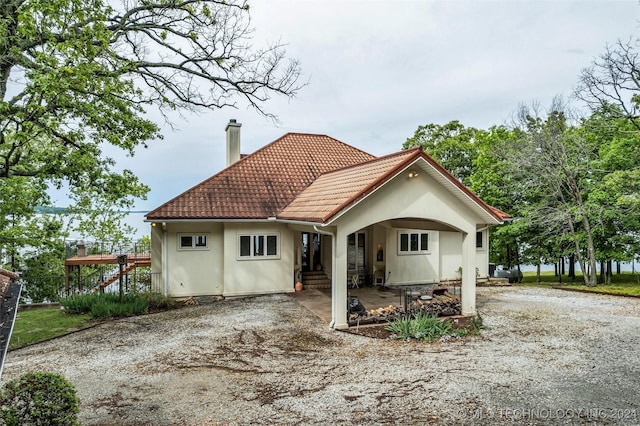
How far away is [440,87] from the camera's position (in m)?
21.9

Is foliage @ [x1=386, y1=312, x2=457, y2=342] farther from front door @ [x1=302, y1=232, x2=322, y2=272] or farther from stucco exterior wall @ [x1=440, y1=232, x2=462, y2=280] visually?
stucco exterior wall @ [x1=440, y1=232, x2=462, y2=280]

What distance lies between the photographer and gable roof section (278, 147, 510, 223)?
10.9 metres

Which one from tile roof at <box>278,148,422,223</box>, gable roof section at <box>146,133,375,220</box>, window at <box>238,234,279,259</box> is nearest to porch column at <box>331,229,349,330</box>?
tile roof at <box>278,148,422,223</box>

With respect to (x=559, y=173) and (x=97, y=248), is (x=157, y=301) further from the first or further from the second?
(x=559, y=173)

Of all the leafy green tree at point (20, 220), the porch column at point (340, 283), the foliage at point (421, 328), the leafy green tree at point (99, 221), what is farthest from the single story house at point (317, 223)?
the leafy green tree at point (99, 221)

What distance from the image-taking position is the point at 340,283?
1120 cm

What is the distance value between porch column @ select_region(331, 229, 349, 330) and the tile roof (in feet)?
2.81

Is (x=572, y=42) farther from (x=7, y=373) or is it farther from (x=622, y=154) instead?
(x=7, y=373)

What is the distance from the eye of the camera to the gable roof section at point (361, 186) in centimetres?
1087

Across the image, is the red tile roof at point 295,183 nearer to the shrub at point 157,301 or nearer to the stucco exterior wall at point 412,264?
the shrub at point 157,301

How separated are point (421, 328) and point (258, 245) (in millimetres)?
7940

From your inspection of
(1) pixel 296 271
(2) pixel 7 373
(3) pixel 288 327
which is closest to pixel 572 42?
(1) pixel 296 271

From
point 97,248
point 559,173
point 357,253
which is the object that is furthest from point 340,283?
point 97,248

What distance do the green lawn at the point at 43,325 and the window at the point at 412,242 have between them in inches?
492
